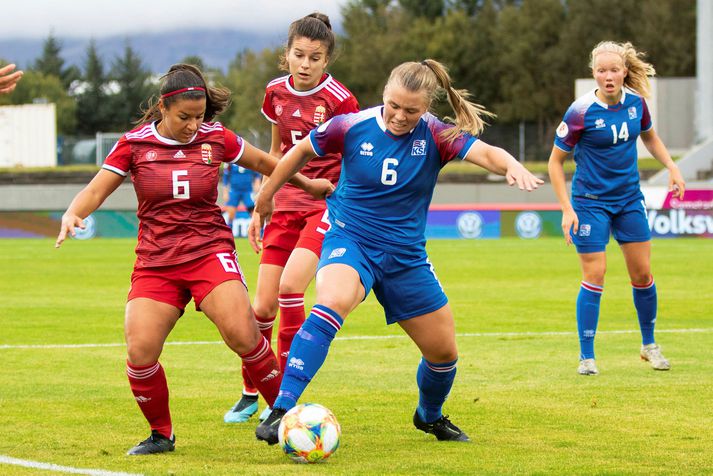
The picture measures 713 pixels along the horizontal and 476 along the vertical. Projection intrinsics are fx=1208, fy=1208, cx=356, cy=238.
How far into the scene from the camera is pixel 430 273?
22.3ft

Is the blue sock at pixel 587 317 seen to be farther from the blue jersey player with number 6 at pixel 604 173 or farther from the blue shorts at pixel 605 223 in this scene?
the blue shorts at pixel 605 223

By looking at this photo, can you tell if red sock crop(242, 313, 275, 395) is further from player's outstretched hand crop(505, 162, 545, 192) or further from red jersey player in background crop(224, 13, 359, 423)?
player's outstretched hand crop(505, 162, 545, 192)

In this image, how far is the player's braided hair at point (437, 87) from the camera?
21.2 ft

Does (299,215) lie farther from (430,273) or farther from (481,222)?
(481,222)

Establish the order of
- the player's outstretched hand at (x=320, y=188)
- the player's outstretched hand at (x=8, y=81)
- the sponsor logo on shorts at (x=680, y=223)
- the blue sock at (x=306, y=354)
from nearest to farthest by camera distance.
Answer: the blue sock at (x=306, y=354) → the player's outstretched hand at (x=320, y=188) → the player's outstretched hand at (x=8, y=81) → the sponsor logo on shorts at (x=680, y=223)

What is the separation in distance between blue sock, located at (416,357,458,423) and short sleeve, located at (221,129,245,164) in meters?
1.63

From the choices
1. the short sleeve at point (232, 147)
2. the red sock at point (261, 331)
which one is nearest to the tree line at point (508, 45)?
the red sock at point (261, 331)

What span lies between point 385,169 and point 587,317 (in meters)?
3.76

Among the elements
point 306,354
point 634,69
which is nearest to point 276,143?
point 306,354

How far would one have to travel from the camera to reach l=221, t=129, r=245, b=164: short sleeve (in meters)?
7.08

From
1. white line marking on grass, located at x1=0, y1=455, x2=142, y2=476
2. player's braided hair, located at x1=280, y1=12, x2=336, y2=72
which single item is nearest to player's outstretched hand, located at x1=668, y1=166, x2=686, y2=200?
player's braided hair, located at x1=280, y1=12, x2=336, y2=72

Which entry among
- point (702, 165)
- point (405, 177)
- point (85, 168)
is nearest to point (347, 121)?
point (405, 177)

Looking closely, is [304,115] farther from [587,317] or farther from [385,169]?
[587,317]

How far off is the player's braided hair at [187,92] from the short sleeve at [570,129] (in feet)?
11.3
